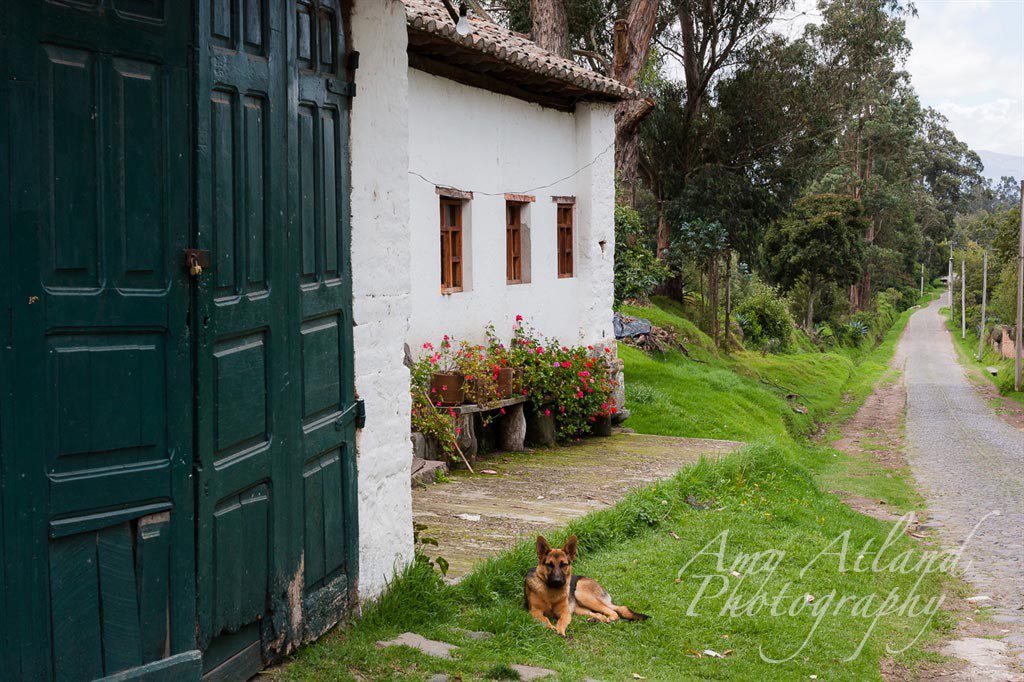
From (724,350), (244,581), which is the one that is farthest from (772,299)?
(244,581)

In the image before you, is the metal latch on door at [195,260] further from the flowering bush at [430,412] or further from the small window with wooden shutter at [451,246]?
the small window with wooden shutter at [451,246]

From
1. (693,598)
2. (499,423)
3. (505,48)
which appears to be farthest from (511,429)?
(693,598)

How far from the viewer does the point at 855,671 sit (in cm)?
627

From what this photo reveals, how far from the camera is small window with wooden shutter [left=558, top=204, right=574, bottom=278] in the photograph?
571 inches

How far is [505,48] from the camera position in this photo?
11414mm

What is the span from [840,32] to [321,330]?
36.3 metres

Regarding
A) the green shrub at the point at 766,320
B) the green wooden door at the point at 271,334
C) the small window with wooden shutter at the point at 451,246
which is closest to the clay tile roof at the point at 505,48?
the small window with wooden shutter at the point at 451,246

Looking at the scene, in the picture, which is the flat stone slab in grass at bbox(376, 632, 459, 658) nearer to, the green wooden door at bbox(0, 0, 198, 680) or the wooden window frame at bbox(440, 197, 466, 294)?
the green wooden door at bbox(0, 0, 198, 680)

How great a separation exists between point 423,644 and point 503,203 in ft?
27.6

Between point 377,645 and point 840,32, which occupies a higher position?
point 840,32

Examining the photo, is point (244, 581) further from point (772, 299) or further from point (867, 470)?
point (772, 299)

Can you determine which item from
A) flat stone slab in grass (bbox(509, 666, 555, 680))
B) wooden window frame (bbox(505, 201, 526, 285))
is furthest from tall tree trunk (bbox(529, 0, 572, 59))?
flat stone slab in grass (bbox(509, 666, 555, 680))

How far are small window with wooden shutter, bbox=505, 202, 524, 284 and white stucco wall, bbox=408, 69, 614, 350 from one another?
0.46 ft

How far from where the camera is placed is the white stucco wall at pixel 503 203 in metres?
11.1
